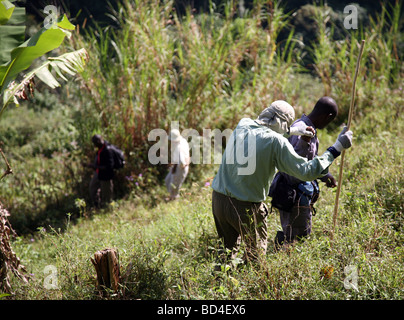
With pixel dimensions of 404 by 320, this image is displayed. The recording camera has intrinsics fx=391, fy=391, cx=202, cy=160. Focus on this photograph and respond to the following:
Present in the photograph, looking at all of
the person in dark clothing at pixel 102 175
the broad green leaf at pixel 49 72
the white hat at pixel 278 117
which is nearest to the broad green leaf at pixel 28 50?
the broad green leaf at pixel 49 72

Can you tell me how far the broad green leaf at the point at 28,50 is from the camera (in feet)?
13.4

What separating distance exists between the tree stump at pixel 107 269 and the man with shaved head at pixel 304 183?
1.47 meters

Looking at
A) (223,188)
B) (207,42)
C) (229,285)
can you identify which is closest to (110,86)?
(207,42)

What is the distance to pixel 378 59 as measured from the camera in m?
8.52

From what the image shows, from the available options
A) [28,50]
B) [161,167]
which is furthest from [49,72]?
[161,167]

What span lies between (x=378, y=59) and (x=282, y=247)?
6460 millimetres

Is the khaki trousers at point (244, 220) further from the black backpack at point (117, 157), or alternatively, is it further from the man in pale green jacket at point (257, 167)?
the black backpack at point (117, 157)

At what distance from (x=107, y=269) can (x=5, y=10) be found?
9.74ft

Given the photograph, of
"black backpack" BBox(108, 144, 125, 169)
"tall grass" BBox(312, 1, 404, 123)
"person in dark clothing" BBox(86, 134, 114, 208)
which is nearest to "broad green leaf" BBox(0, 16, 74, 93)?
"person in dark clothing" BBox(86, 134, 114, 208)

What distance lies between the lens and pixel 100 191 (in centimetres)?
720

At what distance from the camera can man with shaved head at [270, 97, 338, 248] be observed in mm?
3512

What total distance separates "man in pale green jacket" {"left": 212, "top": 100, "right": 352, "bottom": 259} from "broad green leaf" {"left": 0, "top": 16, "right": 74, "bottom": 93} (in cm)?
223
